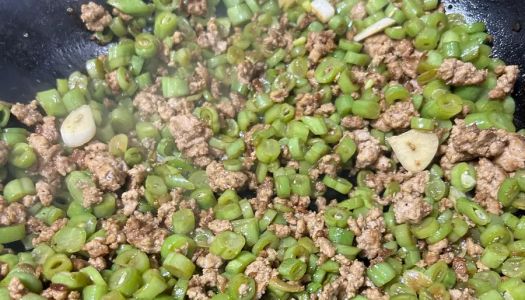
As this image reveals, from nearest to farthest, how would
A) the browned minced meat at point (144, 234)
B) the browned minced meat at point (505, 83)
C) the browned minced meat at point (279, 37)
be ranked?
the browned minced meat at point (144, 234), the browned minced meat at point (505, 83), the browned minced meat at point (279, 37)

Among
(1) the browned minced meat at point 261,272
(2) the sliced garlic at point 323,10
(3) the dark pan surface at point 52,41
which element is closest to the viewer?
(1) the browned minced meat at point 261,272

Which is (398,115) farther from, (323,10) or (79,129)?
(79,129)

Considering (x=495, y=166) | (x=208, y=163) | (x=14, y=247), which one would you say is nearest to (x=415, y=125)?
(x=495, y=166)

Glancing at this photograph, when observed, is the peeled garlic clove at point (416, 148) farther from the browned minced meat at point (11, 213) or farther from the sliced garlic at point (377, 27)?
the browned minced meat at point (11, 213)

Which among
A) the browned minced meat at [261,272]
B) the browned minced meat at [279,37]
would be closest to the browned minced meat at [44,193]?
the browned minced meat at [261,272]

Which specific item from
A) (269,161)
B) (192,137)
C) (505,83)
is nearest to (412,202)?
(269,161)

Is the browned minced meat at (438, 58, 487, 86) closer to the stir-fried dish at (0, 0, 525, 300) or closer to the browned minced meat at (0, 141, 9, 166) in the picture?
the stir-fried dish at (0, 0, 525, 300)

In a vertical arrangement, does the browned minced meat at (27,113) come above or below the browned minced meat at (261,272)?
above

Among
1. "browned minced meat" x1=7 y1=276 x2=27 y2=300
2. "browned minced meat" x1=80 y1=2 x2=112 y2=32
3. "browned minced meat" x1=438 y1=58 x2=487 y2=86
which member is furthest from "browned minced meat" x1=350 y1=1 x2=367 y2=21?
"browned minced meat" x1=7 y1=276 x2=27 y2=300
